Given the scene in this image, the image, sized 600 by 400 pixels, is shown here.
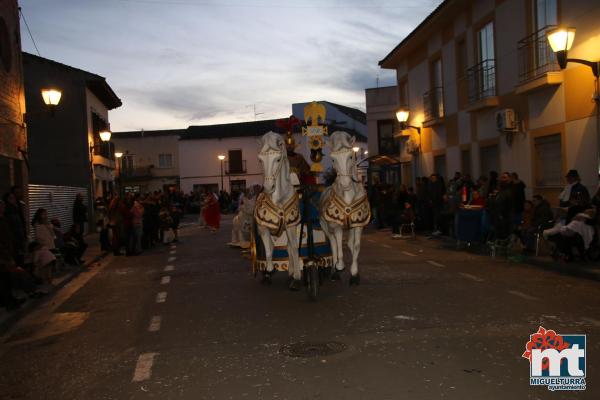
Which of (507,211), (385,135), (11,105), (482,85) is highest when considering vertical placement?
(385,135)

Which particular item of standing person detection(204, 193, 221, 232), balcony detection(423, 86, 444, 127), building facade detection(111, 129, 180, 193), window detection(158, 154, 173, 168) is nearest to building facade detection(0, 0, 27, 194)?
standing person detection(204, 193, 221, 232)

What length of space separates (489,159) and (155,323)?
14.5m

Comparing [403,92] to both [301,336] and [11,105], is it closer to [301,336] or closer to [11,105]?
[11,105]

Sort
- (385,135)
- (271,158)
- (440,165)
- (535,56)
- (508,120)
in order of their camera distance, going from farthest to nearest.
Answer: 1. (385,135)
2. (440,165)
3. (508,120)
4. (535,56)
5. (271,158)

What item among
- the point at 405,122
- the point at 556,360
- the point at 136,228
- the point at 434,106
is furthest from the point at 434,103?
the point at 556,360

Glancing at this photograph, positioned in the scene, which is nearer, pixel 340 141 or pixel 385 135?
pixel 340 141

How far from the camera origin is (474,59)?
20406mm

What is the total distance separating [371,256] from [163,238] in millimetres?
10039

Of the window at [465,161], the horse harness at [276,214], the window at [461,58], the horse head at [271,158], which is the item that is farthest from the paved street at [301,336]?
the window at [461,58]

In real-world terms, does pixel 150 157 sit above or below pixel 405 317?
above

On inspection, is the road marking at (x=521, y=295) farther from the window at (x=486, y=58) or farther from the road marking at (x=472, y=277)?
the window at (x=486, y=58)

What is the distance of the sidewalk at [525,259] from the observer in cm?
1105

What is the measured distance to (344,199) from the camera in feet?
29.3

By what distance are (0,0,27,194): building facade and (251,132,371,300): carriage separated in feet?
30.4
